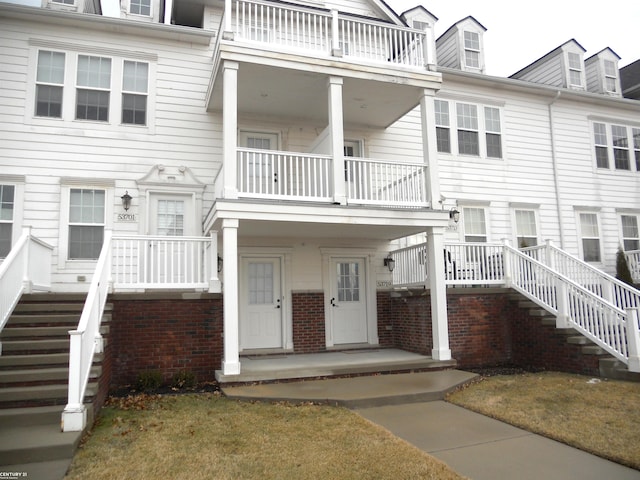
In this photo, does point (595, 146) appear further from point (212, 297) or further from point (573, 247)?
point (212, 297)

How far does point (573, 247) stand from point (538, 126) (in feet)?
12.4

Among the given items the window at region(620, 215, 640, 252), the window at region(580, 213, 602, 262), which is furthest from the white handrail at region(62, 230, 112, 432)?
the window at region(620, 215, 640, 252)

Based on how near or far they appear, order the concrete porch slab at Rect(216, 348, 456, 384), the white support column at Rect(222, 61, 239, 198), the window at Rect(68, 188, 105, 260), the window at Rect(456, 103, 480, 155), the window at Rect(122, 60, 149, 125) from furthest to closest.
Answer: the window at Rect(456, 103, 480, 155)
the window at Rect(122, 60, 149, 125)
the window at Rect(68, 188, 105, 260)
the white support column at Rect(222, 61, 239, 198)
the concrete porch slab at Rect(216, 348, 456, 384)

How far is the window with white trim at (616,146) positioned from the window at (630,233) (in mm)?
1673

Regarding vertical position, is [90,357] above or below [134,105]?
below

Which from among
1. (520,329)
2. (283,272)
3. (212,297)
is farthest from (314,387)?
(520,329)

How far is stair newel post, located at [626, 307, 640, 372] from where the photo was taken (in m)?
7.81

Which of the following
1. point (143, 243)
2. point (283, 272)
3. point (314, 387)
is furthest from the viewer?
point (283, 272)

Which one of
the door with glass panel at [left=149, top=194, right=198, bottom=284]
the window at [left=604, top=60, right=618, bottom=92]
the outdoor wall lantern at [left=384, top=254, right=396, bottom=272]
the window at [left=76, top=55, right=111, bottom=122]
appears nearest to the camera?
the door with glass panel at [left=149, top=194, right=198, bottom=284]

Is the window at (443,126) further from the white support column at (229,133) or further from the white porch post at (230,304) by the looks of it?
the white porch post at (230,304)

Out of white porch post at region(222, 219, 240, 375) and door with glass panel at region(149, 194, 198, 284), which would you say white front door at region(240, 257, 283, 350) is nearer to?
door with glass panel at region(149, 194, 198, 284)

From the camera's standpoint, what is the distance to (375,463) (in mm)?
4520

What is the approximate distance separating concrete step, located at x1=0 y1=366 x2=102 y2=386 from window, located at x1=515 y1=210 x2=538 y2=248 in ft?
37.5

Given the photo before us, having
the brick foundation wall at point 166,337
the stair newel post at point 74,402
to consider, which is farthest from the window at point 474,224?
the stair newel post at point 74,402
